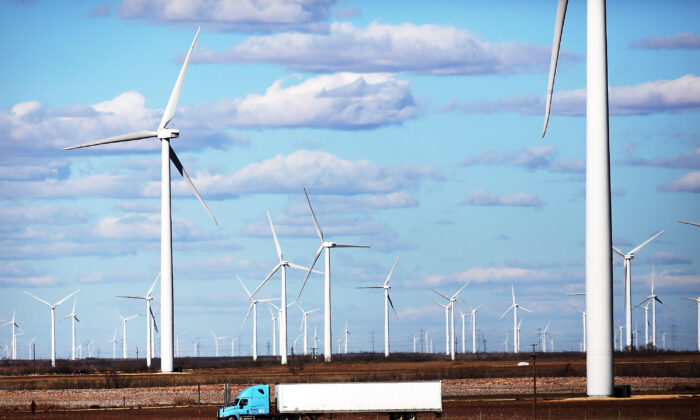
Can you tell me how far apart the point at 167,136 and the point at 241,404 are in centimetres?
5836

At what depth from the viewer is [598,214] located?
7300 cm

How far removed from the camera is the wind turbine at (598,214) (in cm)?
7300

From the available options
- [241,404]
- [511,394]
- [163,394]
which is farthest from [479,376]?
[241,404]

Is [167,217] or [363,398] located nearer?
[363,398]

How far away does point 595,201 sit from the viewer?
240 feet

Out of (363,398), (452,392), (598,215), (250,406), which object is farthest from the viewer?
(452,392)

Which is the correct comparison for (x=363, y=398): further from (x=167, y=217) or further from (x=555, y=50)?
(x=167, y=217)

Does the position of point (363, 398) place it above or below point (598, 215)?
below

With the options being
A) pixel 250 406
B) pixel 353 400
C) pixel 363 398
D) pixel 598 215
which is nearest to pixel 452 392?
pixel 250 406

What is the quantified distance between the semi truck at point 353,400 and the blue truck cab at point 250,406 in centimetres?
7

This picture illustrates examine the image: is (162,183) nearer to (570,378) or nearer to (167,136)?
(167,136)

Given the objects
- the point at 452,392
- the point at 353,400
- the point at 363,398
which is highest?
the point at 363,398

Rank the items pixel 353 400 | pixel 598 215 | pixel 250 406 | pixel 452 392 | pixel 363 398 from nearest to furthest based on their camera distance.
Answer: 1. pixel 598 215
2. pixel 363 398
3. pixel 353 400
4. pixel 250 406
5. pixel 452 392

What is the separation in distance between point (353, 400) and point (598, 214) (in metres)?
19.4
